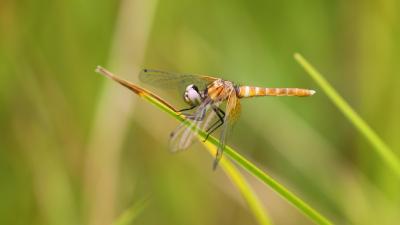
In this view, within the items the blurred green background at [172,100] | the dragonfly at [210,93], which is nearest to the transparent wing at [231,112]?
the dragonfly at [210,93]

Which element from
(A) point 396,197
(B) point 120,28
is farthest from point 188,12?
(A) point 396,197

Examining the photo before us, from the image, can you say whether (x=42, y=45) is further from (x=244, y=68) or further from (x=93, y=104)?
(x=244, y=68)

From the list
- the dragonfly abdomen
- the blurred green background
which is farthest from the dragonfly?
the blurred green background

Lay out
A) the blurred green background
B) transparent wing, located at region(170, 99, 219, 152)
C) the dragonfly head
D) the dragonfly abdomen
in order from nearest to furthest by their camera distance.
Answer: transparent wing, located at region(170, 99, 219, 152), the dragonfly head, the dragonfly abdomen, the blurred green background

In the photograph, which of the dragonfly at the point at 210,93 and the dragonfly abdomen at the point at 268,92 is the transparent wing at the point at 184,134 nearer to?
the dragonfly at the point at 210,93

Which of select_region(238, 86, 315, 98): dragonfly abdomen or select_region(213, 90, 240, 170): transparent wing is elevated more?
select_region(238, 86, 315, 98): dragonfly abdomen

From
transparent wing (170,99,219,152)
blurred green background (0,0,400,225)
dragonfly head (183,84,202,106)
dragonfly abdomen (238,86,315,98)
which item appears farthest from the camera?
blurred green background (0,0,400,225)

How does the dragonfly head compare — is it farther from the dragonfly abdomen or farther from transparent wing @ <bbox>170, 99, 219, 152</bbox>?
transparent wing @ <bbox>170, 99, 219, 152</bbox>

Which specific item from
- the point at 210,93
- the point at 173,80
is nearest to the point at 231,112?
the point at 210,93
